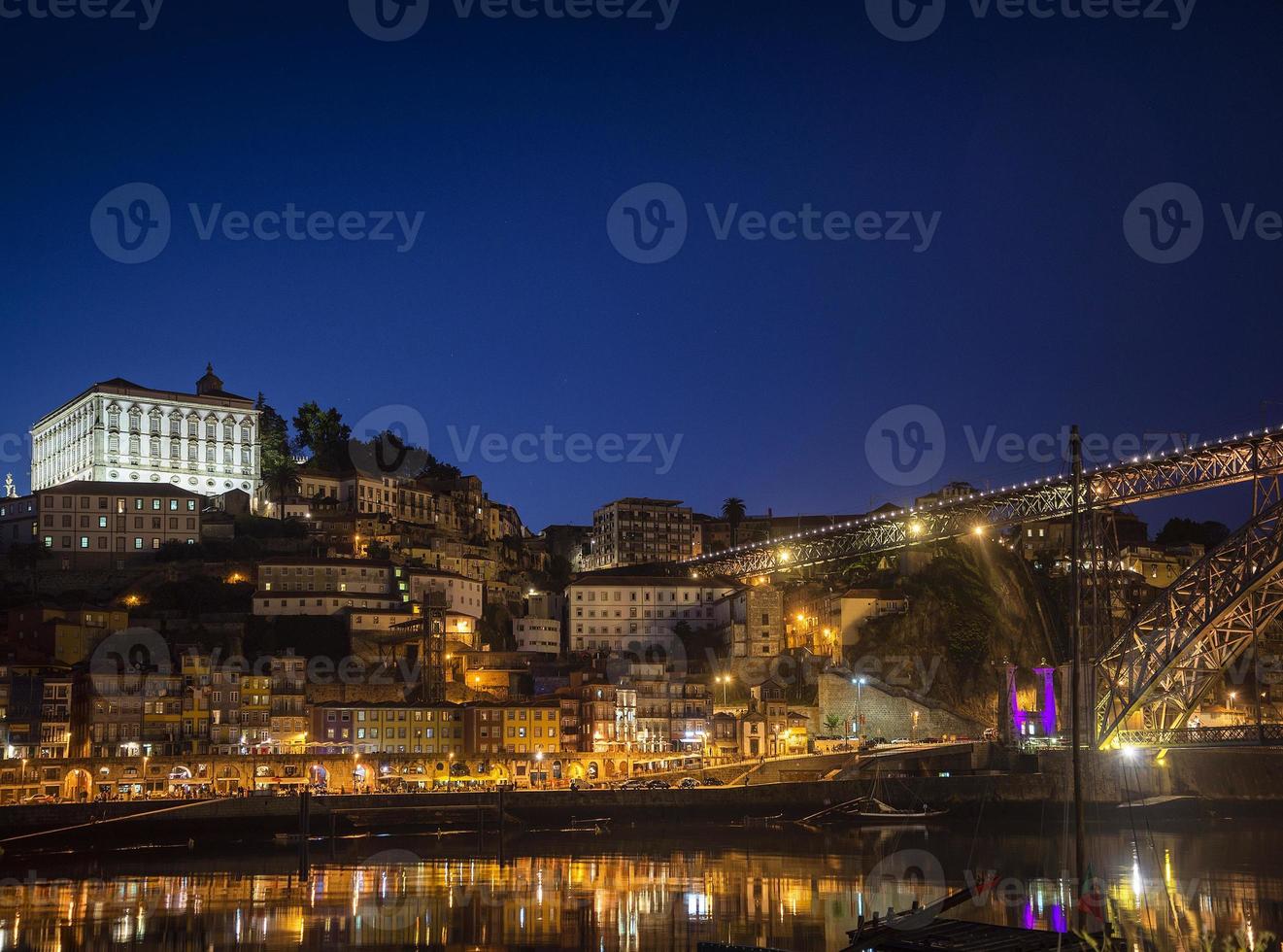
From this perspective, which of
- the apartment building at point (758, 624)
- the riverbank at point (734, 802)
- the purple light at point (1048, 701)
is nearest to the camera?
the riverbank at point (734, 802)

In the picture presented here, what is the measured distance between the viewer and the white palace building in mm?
98438

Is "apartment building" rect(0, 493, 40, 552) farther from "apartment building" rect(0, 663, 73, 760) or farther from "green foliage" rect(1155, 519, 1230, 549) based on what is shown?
"green foliage" rect(1155, 519, 1230, 549)

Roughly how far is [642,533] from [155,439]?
37.0 metres

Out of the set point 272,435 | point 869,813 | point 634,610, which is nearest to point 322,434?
point 272,435

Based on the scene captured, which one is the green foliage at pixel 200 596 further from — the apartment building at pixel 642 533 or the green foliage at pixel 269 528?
the apartment building at pixel 642 533

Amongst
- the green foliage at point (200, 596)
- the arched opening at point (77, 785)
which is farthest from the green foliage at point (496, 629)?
the arched opening at point (77, 785)

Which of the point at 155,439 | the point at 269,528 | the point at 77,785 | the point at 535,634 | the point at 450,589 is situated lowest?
the point at 77,785

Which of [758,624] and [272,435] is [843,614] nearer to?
[758,624]

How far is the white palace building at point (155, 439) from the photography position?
98438mm

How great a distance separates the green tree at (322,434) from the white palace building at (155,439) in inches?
203

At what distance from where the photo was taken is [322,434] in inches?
4323

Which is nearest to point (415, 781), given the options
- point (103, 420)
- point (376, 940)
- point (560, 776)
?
point (560, 776)

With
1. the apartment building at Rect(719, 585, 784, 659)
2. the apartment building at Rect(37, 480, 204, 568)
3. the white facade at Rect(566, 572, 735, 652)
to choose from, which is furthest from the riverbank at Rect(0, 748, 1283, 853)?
the apartment building at Rect(37, 480, 204, 568)

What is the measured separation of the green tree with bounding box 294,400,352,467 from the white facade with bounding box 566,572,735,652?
26583 millimetres
